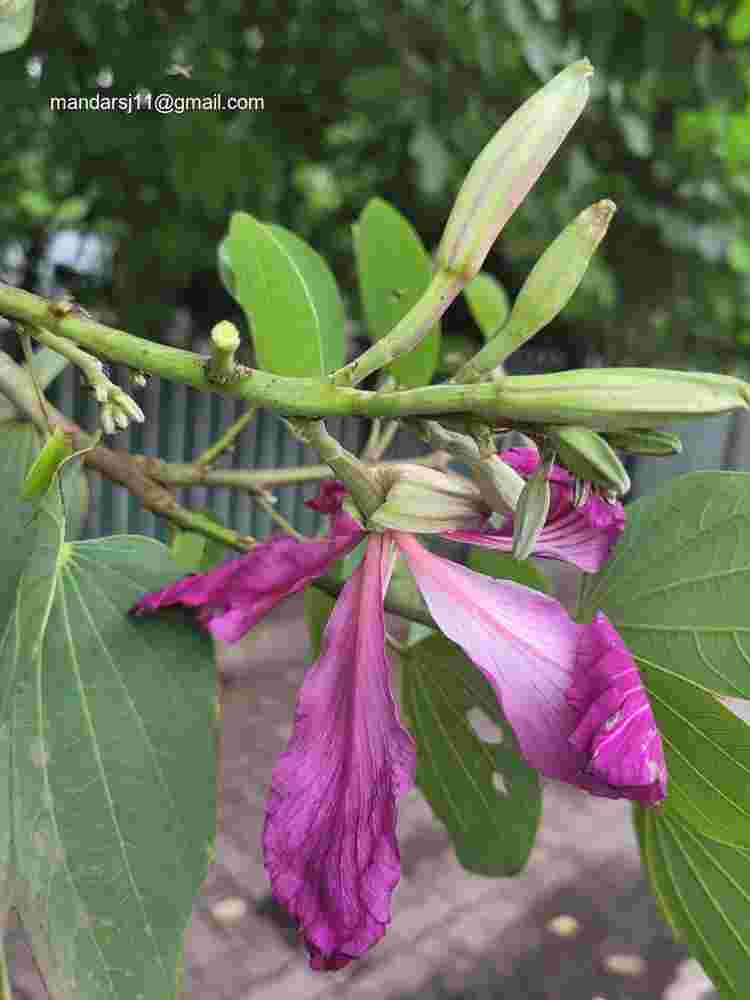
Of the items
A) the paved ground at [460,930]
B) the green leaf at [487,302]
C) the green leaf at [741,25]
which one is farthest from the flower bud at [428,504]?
the paved ground at [460,930]

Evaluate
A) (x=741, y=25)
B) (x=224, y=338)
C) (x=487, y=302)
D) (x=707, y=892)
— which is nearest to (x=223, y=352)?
(x=224, y=338)

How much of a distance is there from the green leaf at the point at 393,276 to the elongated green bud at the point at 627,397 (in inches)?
15.5

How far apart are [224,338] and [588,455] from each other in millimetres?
118

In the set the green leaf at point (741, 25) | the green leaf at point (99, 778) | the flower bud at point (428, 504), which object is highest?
the green leaf at point (741, 25)

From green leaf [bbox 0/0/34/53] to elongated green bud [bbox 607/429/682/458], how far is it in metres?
0.39

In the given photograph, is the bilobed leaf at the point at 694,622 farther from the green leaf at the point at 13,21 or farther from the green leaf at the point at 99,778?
the green leaf at the point at 13,21

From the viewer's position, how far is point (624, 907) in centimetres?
231

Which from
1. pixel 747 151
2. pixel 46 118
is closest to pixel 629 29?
pixel 46 118

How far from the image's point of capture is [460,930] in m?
2.15

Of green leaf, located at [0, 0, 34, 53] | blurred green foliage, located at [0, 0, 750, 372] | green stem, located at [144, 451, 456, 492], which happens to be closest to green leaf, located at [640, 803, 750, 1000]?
green stem, located at [144, 451, 456, 492]

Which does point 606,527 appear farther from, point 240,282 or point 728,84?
point 728,84

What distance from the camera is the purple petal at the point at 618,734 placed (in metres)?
0.34

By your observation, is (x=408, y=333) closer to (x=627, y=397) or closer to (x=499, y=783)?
(x=627, y=397)

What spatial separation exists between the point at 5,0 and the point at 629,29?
1120mm
